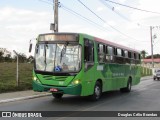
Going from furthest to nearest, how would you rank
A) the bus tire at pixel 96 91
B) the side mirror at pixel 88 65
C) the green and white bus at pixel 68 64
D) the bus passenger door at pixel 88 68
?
the bus tire at pixel 96 91, the side mirror at pixel 88 65, the bus passenger door at pixel 88 68, the green and white bus at pixel 68 64

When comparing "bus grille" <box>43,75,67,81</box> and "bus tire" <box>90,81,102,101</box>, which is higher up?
"bus grille" <box>43,75,67,81</box>

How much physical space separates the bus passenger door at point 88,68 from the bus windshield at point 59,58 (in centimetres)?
48

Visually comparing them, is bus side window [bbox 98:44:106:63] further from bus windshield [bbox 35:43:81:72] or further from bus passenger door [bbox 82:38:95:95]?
bus windshield [bbox 35:43:81:72]

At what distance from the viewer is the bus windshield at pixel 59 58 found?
13.3 meters

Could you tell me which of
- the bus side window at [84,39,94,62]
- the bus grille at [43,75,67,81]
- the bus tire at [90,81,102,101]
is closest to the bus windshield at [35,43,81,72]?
the bus grille at [43,75,67,81]

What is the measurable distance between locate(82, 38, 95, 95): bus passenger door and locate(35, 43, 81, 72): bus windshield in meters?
0.48

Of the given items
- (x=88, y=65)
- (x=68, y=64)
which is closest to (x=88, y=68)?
(x=88, y=65)

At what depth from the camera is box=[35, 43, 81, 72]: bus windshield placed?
43.5 feet

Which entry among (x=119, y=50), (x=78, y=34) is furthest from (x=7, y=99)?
(x=119, y=50)

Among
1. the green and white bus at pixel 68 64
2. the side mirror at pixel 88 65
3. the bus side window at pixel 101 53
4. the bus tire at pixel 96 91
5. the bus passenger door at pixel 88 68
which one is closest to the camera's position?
the green and white bus at pixel 68 64

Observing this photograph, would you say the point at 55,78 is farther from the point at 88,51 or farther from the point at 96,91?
the point at 96,91

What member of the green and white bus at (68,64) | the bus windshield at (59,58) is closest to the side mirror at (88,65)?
the green and white bus at (68,64)

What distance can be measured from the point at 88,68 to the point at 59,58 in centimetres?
138

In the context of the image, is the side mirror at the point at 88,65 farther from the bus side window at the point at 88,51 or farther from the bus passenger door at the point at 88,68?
the bus side window at the point at 88,51
